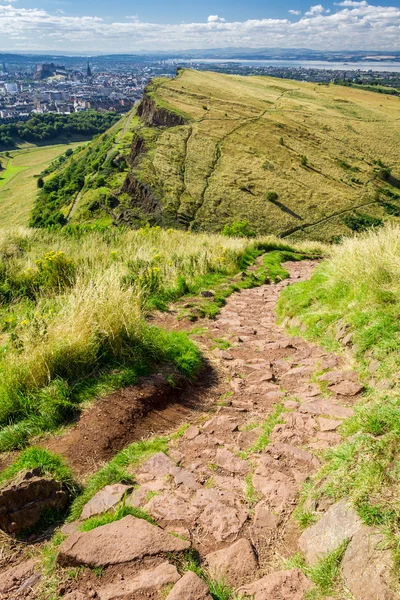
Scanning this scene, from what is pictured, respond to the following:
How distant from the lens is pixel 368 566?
2.53 m

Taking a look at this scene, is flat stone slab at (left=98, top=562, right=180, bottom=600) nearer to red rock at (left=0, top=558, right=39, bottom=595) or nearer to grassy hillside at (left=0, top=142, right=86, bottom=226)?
red rock at (left=0, top=558, right=39, bottom=595)

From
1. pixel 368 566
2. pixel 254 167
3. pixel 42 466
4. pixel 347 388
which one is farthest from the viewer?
pixel 254 167

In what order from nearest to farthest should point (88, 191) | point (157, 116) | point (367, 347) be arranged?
1. point (367, 347)
2. point (88, 191)
3. point (157, 116)

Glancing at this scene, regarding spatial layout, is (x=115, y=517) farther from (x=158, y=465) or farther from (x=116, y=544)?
(x=158, y=465)

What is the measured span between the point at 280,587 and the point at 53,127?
630ft

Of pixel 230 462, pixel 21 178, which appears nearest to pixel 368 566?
pixel 230 462

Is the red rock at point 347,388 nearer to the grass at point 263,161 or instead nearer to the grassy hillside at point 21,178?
the grass at point 263,161

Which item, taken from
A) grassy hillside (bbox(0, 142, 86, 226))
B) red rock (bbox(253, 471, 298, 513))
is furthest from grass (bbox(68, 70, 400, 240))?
red rock (bbox(253, 471, 298, 513))

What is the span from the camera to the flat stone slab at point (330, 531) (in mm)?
2805

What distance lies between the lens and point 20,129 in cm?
16412

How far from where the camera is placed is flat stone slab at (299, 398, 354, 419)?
170 inches

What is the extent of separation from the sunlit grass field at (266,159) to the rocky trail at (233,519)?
47.3 meters

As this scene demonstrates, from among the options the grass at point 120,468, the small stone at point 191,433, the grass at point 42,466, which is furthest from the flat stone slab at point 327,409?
the grass at point 42,466

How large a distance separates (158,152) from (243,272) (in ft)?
200
